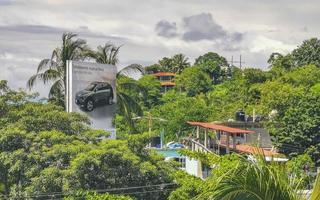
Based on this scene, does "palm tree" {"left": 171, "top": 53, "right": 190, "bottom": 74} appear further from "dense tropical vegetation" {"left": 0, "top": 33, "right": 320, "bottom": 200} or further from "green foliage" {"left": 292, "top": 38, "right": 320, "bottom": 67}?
"dense tropical vegetation" {"left": 0, "top": 33, "right": 320, "bottom": 200}

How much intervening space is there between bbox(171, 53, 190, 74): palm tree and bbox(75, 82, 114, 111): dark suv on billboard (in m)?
82.5

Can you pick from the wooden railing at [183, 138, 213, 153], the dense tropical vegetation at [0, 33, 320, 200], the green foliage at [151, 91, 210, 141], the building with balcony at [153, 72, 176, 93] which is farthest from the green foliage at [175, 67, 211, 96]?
the wooden railing at [183, 138, 213, 153]

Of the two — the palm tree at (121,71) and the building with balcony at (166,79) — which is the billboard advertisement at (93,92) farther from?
the building with balcony at (166,79)

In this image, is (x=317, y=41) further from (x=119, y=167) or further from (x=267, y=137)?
(x=119, y=167)

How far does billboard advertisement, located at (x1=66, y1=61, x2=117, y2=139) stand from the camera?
101ft

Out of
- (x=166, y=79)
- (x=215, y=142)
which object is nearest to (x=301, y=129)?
(x=215, y=142)

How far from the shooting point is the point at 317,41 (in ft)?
260

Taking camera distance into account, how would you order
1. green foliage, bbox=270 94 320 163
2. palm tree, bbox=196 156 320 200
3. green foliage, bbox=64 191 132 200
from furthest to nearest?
green foliage, bbox=270 94 320 163
green foliage, bbox=64 191 132 200
palm tree, bbox=196 156 320 200

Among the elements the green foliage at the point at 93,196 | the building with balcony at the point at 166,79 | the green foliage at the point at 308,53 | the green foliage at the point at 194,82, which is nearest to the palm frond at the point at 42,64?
the green foliage at the point at 93,196

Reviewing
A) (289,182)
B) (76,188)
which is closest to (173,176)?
(76,188)

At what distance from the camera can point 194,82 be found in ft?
292

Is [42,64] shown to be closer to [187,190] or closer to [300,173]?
[187,190]

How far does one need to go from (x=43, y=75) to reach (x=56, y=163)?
34.3 feet

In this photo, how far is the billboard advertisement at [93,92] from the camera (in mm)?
30875
